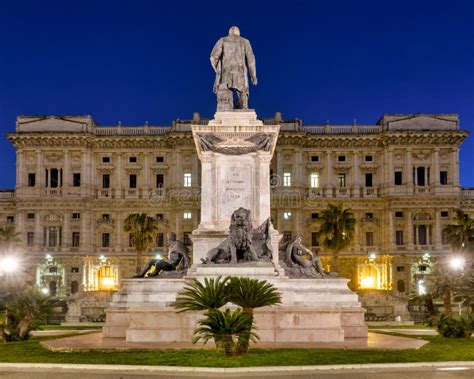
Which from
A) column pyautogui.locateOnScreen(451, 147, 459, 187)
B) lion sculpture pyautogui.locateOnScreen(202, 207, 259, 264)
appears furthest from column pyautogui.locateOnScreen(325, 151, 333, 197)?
lion sculpture pyautogui.locateOnScreen(202, 207, 259, 264)

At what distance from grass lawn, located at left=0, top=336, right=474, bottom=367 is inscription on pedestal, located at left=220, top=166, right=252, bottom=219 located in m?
6.54

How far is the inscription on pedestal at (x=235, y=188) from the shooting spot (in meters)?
21.3

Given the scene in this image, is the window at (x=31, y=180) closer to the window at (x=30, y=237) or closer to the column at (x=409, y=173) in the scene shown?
the window at (x=30, y=237)

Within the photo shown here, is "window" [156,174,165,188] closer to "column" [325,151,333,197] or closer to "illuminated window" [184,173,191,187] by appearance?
"illuminated window" [184,173,191,187]

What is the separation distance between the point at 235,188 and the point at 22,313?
7.20 metres

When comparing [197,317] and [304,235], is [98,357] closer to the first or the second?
[197,317]

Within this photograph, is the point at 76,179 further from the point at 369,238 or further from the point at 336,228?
the point at 369,238

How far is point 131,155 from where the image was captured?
7875cm

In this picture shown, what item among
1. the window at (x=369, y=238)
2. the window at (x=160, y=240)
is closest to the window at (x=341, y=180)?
the window at (x=369, y=238)

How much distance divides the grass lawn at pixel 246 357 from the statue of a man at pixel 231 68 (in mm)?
9593

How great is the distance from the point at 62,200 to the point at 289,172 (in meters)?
25.3

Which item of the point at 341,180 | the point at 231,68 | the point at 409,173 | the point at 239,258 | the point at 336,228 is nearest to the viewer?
the point at 239,258

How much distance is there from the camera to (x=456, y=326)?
1997cm

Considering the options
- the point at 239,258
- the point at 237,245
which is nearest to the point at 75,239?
the point at 239,258
